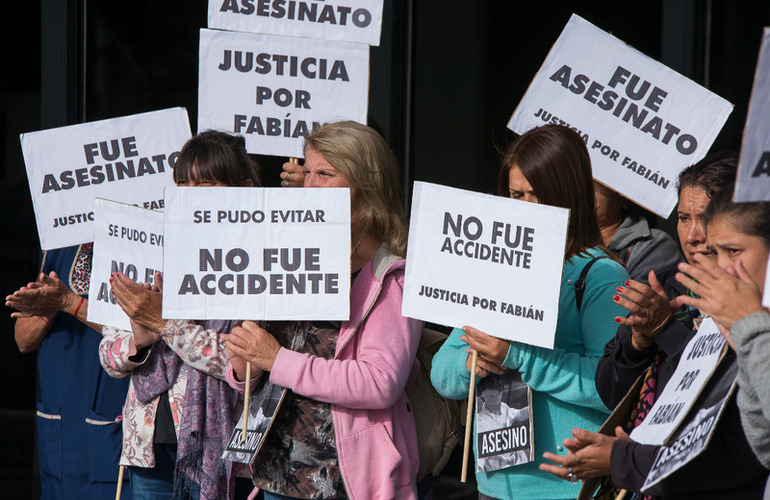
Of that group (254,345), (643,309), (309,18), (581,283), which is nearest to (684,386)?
(643,309)

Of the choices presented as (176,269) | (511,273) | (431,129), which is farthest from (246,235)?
(431,129)

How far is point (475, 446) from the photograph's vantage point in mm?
3205

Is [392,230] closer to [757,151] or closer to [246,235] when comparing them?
[246,235]

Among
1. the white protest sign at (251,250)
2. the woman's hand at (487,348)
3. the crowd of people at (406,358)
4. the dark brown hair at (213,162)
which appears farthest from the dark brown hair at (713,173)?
the dark brown hair at (213,162)

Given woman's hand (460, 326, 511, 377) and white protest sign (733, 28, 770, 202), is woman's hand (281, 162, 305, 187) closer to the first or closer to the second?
woman's hand (460, 326, 511, 377)

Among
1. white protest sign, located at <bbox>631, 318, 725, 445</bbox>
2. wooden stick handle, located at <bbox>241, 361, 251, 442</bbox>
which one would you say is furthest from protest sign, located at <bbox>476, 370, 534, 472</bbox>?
wooden stick handle, located at <bbox>241, 361, 251, 442</bbox>

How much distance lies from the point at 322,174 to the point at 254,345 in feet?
2.09

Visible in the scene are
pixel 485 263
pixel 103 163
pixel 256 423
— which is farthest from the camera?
pixel 103 163

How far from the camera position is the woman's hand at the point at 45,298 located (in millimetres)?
4172

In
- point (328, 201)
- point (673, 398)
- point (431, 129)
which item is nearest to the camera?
point (673, 398)

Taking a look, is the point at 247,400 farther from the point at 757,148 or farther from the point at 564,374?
the point at 757,148

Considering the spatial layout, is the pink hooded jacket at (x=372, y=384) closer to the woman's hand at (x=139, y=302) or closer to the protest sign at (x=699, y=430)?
the woman's hand at (x=139, y=302)

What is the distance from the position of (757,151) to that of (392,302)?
1428 mm

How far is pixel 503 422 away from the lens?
10.3 feet
